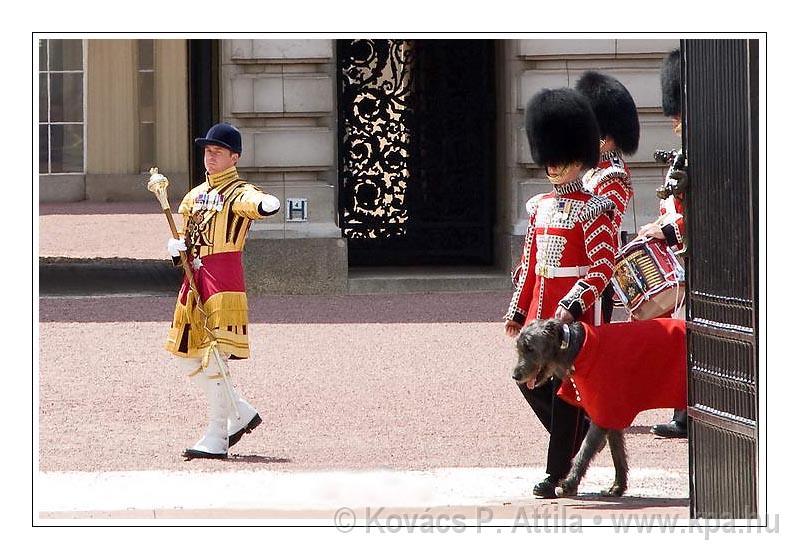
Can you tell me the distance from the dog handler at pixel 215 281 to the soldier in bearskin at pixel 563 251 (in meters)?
1.33

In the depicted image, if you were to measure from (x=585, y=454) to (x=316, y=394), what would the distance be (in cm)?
296

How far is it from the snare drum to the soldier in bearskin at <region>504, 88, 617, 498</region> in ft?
2.69

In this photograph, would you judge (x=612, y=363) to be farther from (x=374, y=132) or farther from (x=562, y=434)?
(x=374, y=132)

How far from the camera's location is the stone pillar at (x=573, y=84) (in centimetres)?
1441

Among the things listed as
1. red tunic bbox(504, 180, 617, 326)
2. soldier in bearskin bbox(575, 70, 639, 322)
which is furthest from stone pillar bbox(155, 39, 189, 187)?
red tunic bbox(504, 180, 617, 326)

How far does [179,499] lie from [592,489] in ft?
5.59

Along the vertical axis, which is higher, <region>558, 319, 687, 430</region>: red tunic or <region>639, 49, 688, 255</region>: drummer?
<region>639, 49, 688, 255</region>: drummer

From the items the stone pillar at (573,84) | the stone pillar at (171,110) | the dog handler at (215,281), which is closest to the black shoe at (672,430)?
the dog handler at (215,281)

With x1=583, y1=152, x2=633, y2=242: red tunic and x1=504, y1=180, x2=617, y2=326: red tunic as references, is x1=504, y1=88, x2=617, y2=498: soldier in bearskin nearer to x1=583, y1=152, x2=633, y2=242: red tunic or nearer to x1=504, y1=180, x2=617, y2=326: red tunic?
x1=504, y1=180, x2=617, y2=326: red tunic

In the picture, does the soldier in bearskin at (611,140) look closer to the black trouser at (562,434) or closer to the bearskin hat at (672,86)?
the bearskin hat at (672,86)

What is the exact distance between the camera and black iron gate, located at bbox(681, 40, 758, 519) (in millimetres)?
5285

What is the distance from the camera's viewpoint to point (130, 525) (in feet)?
16.8
